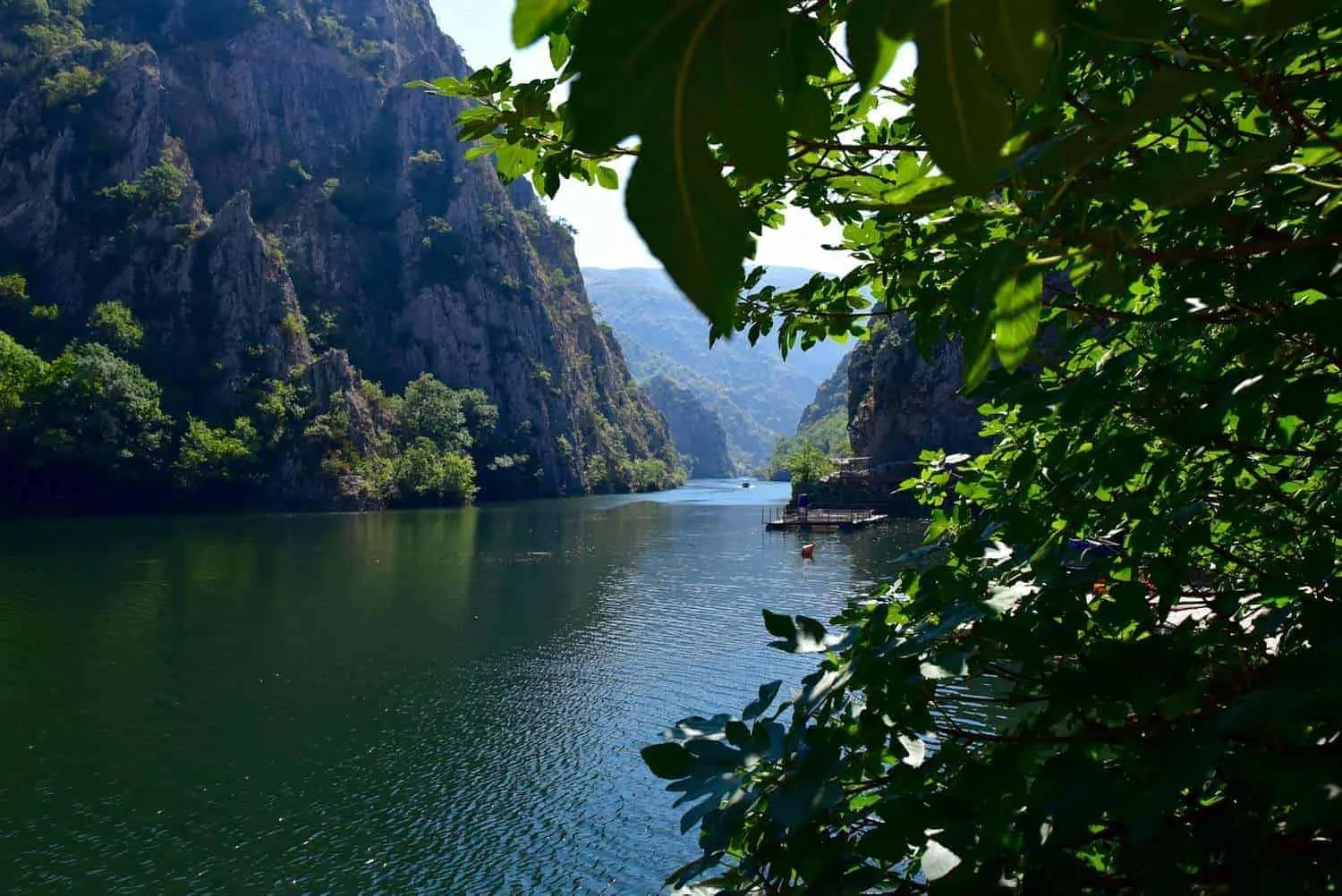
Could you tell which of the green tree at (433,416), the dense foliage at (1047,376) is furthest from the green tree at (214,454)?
the dense foliage at (1047,376)

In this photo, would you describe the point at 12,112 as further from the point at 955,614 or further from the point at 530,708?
the point at 955,614

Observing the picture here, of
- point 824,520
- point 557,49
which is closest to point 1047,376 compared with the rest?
point 557,49

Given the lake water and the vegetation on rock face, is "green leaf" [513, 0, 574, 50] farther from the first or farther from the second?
the vegetation on rock face

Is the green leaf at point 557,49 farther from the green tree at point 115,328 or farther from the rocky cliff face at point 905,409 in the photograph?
the green tree at point 115,328

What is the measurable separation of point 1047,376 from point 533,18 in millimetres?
2262

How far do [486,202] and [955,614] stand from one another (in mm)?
111392

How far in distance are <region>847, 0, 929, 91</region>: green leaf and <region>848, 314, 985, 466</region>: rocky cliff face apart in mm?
67954

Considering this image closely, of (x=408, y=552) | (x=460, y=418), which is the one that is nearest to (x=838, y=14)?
(x=408, y=552)

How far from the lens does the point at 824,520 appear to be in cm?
5866

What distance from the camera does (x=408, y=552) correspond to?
42.3 metres

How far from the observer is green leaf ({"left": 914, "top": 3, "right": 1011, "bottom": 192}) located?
433mm

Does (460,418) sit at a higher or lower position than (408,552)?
higher

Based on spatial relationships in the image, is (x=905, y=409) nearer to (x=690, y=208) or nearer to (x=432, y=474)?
(x=432, y=474)

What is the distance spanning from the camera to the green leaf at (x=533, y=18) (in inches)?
22.5
